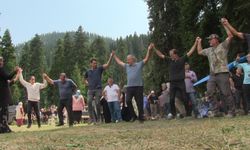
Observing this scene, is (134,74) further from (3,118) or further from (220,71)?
(3,118)

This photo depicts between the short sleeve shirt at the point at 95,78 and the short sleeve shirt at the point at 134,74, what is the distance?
6.26ft

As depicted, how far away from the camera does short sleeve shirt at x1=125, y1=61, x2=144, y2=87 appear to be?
13.0 meters

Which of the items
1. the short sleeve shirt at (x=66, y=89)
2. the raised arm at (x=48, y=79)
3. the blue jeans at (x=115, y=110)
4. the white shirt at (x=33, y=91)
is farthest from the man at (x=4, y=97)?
the blue jeans at (x=115, y=110)

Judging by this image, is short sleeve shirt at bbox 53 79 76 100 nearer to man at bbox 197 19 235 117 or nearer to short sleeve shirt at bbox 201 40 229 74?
man at bbox 197 19 235 117

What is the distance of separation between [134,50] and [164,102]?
180 meters

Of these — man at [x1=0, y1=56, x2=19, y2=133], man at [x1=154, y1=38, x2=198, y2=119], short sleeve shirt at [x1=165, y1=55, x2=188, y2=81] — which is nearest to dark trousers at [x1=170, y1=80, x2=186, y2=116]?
man at [x1=154, y1=38, x2=198, y2=119]

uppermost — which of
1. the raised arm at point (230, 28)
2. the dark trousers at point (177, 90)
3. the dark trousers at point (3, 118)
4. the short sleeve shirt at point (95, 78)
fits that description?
the raised arm at point (230, 28)

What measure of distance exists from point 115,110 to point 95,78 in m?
2.77

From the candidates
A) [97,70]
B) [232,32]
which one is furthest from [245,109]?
[97,70]

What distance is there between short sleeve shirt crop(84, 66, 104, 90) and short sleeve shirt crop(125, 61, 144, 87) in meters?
1.91

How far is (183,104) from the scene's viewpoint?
45.0 feet

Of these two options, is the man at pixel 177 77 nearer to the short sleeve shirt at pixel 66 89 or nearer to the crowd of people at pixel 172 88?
the crowd of people at pixel 172 88

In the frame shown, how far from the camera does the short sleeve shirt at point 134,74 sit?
13.0 m

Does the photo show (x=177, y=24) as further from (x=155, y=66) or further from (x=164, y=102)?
(x=164, y=102)
